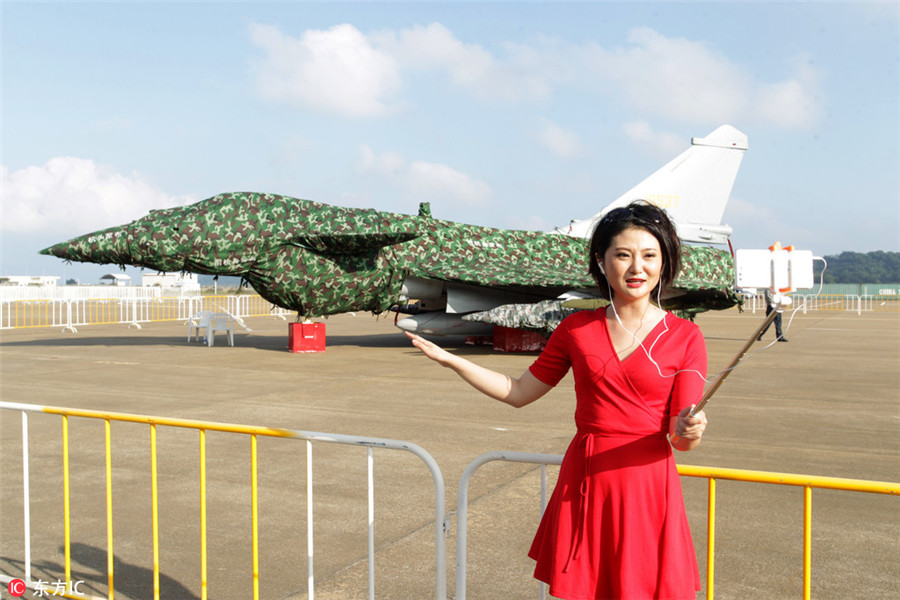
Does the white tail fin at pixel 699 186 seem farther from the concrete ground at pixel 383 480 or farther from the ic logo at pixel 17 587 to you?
the ic logo at pixel 17 587

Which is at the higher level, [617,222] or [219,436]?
[617,222]

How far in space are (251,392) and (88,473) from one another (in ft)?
12.5

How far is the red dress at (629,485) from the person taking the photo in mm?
1983

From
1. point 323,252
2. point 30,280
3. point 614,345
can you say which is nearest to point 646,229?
point 614,345

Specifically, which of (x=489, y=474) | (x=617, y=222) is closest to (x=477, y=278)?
(x=489, y=474)

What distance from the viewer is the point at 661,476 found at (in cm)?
202

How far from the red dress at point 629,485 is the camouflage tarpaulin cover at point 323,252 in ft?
35.9

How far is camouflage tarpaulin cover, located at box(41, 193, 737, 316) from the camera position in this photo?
11.9m

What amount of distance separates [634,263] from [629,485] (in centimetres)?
63

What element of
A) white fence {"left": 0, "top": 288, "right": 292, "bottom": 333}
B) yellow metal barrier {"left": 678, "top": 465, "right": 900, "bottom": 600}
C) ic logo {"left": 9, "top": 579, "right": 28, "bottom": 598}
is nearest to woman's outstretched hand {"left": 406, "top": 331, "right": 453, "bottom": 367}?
yellow metal barrier {"left": 678, "top": 465, "right": 900, "bottom": 600}

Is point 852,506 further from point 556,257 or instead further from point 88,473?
point 556,257

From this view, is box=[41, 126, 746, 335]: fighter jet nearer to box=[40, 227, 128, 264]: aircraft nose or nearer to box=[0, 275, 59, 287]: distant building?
box=[40, 227, 128, 264]: aircraft nose

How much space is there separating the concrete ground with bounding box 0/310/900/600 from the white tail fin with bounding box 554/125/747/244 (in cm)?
713

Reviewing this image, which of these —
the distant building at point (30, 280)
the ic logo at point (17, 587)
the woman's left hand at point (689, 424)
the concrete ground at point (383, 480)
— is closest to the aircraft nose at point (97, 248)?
the concrete ground at point (383, 480)
